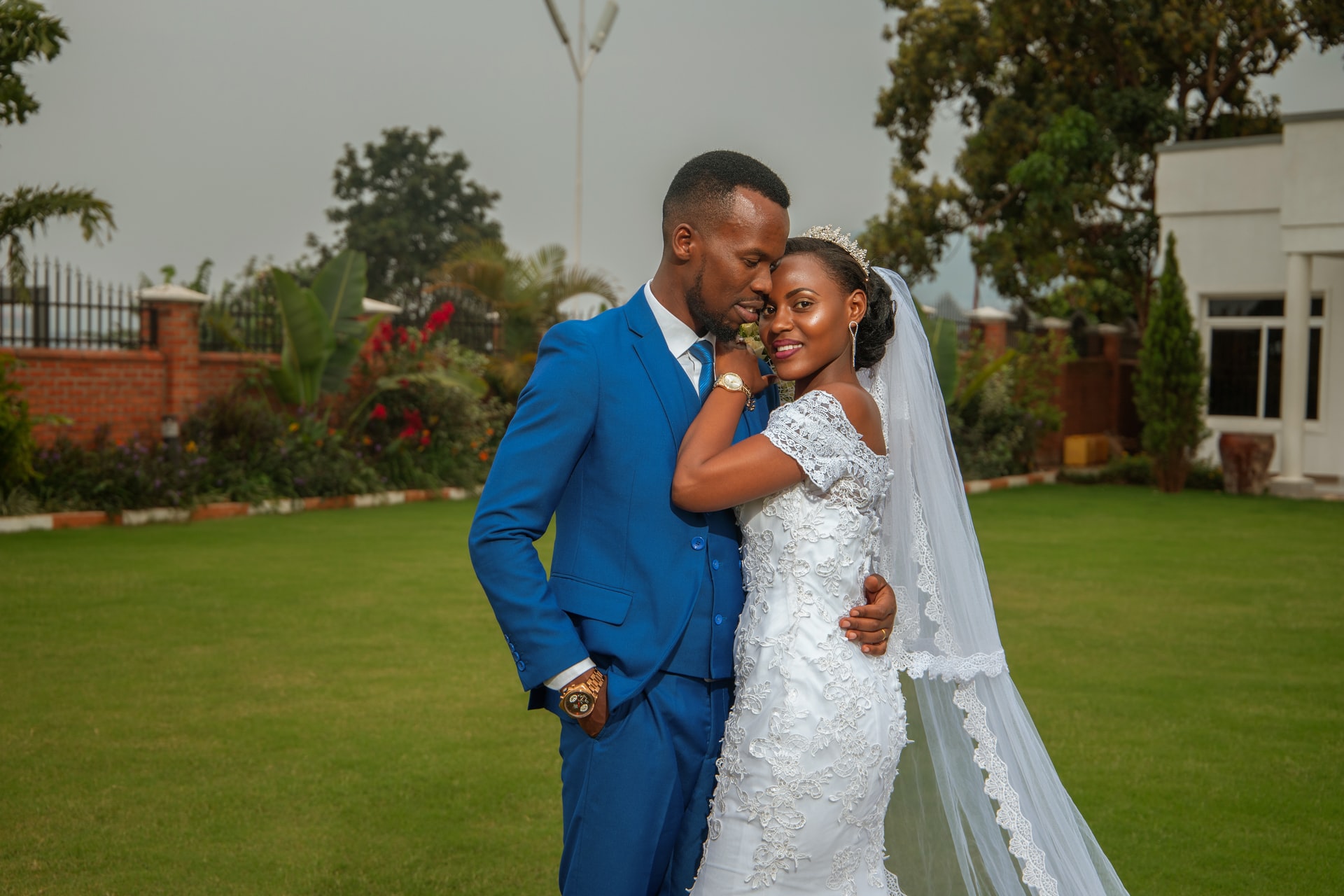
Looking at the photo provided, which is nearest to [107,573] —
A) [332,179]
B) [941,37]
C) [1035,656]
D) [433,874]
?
[433,874]

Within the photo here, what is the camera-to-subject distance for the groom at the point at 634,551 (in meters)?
2.62

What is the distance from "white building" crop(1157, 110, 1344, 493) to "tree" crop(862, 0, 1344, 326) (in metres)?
3.15

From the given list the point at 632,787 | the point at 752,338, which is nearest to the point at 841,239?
the point at 752,338

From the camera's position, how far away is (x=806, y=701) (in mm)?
2861

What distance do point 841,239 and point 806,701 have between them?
3.83 feet

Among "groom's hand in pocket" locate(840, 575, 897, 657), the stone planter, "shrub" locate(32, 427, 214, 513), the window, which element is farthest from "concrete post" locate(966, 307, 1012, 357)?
"groom's hand in pocket" locate(840, 575, 897, 657)

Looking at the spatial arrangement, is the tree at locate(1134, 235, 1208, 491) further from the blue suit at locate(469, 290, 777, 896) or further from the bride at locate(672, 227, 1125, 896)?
the blue suit at locate(469, 290, 777, 896)

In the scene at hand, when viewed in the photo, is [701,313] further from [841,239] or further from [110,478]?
[110,478]

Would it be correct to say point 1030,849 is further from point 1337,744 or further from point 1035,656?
point 1035,656

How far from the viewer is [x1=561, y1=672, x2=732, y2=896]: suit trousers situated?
8.79 feet

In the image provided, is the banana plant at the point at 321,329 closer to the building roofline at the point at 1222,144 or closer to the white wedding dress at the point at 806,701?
the white wedding dress at the point at 806,701

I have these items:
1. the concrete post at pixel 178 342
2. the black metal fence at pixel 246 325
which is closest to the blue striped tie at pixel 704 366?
the concrete post at pixel 178 342

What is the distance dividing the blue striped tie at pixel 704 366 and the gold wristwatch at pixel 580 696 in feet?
2.46

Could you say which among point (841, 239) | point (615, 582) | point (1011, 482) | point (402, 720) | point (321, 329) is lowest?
point (402, 720)
